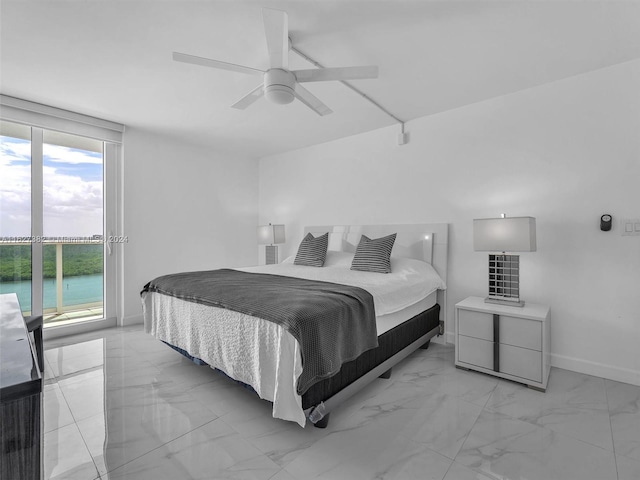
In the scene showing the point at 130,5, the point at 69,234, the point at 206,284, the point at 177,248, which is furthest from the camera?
the point at 177,248

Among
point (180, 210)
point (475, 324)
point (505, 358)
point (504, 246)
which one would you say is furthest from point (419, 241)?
point (180, 210)

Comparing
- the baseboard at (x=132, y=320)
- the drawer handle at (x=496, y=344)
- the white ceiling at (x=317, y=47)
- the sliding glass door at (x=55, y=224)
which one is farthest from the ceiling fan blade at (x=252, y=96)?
the baseboard at (x=132, y=320)

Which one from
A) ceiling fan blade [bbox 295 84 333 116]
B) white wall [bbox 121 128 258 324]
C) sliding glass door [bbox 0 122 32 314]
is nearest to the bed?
ceiling fan blade [bbox 295 84 333 116]

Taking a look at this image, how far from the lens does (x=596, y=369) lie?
2584 mm

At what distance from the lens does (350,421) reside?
196 centimetres

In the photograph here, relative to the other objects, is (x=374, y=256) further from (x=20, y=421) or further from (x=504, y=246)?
(x=20, y=421)

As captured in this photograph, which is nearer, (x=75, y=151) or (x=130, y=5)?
(x=130, y=5)

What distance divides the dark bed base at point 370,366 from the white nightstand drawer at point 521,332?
0.69 m

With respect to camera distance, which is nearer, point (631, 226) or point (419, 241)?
point (631, 226)

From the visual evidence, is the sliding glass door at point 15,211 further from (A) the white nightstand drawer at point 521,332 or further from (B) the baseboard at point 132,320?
(A) the white nightstand drawer at point 521,332

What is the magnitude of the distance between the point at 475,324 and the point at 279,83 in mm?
2381

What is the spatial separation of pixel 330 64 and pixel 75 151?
3214mm

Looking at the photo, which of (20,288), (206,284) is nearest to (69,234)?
(20,288)

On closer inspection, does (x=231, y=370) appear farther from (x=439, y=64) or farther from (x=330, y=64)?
(x=439, y=64)
